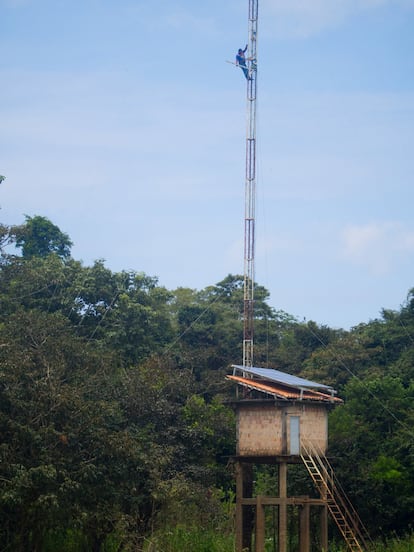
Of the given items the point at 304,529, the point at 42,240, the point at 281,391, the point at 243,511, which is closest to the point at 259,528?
the point at 304,529

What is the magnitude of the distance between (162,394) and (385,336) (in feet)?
60.0

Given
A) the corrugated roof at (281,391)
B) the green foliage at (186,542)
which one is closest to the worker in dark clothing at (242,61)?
the corrugated roof at (281,391)

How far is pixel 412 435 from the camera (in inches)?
1556

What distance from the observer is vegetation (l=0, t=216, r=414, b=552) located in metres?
32.2

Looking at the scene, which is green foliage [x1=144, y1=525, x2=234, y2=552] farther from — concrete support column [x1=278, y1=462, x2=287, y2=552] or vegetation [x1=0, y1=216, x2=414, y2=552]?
concrete support column [x1=278, y1=462, x2=287, y2=552]

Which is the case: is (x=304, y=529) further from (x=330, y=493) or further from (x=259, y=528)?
(x=259, y=528)

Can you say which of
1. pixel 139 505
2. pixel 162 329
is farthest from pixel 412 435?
pixel 162 329

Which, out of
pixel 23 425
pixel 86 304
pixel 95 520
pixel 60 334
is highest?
pixel 86 304

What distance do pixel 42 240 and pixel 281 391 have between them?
38.6m

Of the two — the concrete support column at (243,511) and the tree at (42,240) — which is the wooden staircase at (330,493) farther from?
the tree at (42,240)

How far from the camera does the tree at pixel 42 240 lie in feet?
224

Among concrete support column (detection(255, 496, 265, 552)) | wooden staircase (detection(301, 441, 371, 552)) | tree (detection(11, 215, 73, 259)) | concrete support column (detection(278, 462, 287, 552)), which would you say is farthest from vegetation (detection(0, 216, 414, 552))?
tree (detection(11, 215, 73, 259))

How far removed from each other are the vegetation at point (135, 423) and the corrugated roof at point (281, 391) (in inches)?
121

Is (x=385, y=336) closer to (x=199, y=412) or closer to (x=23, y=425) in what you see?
(x=199, y=412)
